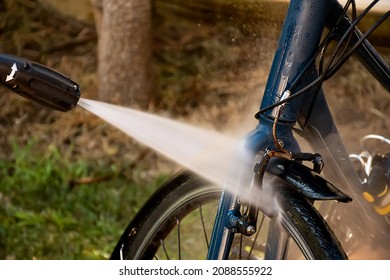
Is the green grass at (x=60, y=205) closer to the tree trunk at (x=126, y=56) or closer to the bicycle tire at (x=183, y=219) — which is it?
the tree trunk at (x=126, y=56)

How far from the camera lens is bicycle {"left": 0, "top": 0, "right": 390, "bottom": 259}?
5.24 ft

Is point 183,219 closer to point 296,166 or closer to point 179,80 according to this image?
point 296,166

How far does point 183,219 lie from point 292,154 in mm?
526

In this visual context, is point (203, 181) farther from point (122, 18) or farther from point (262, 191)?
point (122, 18)

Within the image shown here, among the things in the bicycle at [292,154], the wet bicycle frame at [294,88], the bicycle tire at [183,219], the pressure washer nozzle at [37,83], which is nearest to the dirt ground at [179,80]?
the bicycle tire at [183,219]

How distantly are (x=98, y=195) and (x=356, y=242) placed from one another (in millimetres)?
1332

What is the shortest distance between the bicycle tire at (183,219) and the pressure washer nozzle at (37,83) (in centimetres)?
35

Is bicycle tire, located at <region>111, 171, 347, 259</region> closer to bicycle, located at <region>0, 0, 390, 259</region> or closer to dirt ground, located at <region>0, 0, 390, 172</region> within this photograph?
bicycle, located at <region>0, 0, 390, 259</region>

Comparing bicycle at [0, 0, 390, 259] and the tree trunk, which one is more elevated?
the tree trunk

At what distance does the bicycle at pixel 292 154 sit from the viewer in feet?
5.24

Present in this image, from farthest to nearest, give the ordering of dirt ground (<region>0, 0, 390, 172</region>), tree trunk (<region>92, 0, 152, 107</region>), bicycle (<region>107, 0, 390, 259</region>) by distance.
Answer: tree trunk (<region>92, 0, 152, 107</region>) < dirt ground (<region>0, 0, 390, 172</region>) < bicycle (<region>107, 0, 390, 259</region>)

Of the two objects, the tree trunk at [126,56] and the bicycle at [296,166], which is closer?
the bicycle at [296,166]

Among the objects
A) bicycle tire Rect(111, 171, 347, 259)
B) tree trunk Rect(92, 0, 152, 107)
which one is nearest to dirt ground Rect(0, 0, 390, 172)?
tree trunk Rect(92, 0, 152, 107)
